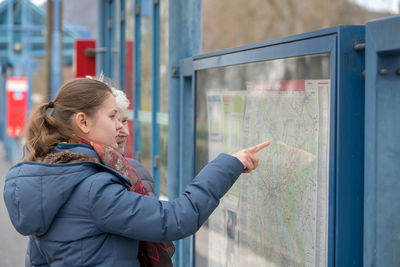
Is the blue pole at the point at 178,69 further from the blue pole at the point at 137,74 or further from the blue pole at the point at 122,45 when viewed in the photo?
the blue pole at the point at 122,45

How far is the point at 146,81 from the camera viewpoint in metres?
4.55

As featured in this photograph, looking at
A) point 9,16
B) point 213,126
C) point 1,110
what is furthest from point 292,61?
point 9,16

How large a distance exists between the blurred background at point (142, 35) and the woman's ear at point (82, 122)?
0.43 meters

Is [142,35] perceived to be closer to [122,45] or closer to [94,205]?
[122,45]

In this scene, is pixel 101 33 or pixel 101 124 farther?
pixel 101 33

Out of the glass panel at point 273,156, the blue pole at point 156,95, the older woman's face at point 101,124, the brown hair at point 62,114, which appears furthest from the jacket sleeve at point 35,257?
the blue pole at point 156,95

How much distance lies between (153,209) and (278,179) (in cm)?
56

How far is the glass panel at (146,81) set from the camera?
14.6ft

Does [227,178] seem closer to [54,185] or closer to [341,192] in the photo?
[341,192]

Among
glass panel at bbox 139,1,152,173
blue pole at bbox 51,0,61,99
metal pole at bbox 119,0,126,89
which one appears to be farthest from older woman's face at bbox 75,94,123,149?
blue pole at bbox 51,0,61,99

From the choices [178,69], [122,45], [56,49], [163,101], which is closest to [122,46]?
[122,45]

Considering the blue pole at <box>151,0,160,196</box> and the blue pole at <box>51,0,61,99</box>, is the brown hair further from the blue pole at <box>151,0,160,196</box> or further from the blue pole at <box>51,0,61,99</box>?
the blue pole at <box>51,0,61,99</box>

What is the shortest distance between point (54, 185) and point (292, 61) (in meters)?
0.91

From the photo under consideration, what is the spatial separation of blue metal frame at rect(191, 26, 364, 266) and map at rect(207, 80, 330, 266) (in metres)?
0.09
